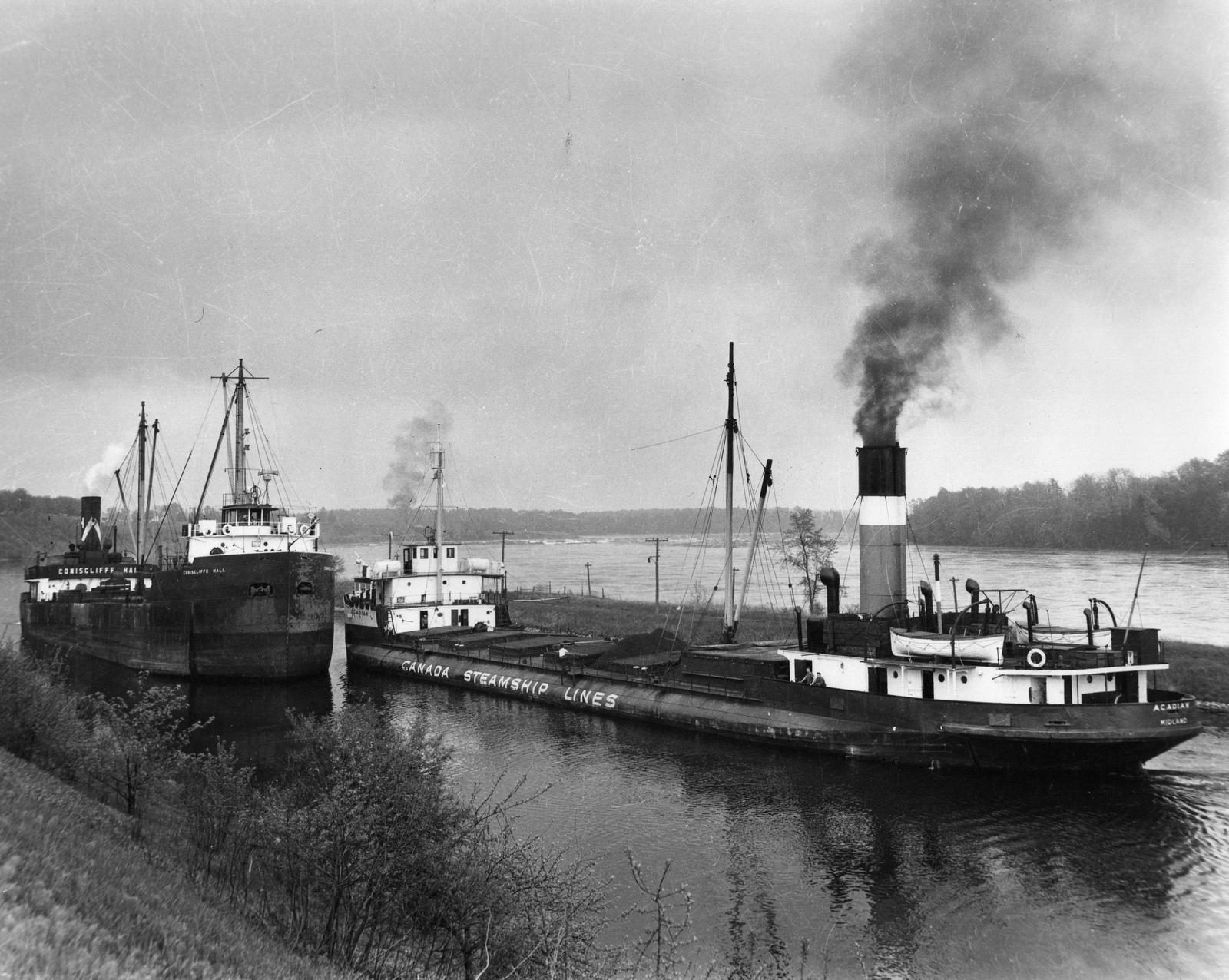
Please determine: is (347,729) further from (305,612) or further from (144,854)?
(305,612)

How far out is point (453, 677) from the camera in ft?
127

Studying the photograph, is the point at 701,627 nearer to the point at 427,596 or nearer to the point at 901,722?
the point at 427,596

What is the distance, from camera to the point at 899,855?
18.1m

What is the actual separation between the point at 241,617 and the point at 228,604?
860 millimetres

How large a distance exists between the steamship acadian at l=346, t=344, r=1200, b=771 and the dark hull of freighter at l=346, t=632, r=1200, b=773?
1.6 inches

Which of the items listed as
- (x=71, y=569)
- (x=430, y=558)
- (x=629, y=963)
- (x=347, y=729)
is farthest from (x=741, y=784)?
(x=71, y=569)

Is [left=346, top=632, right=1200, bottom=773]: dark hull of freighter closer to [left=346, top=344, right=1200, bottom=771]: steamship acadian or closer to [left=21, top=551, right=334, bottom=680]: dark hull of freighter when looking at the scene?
[left=346, top=344, right=1200, bottom=771]: steamship acadian

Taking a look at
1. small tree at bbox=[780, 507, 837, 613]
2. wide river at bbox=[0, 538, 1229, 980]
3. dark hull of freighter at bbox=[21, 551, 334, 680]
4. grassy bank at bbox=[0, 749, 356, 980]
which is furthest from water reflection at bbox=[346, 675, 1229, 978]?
small tree at bbox=[780, 507, 837, 613]

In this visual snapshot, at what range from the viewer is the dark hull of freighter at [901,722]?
2117 cm

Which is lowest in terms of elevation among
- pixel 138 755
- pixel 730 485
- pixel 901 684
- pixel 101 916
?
A: pixel 901 684

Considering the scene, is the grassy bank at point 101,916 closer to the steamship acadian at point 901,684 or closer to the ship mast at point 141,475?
the steamship acadian at point 901,684

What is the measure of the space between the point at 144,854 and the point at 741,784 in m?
16.2

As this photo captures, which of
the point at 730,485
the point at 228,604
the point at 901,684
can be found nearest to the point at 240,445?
the point at 228,604

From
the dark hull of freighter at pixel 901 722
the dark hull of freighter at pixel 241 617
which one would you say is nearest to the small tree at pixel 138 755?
the dark hull of freighter at pixel 901 722
